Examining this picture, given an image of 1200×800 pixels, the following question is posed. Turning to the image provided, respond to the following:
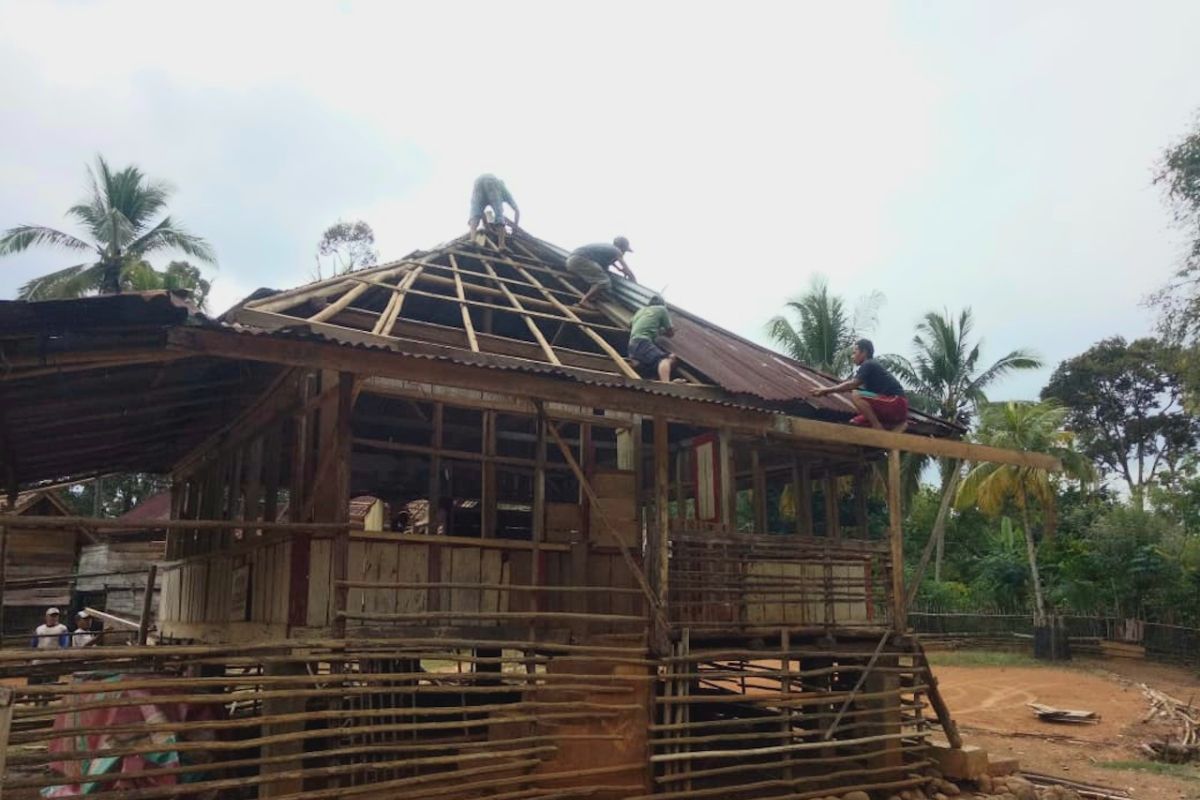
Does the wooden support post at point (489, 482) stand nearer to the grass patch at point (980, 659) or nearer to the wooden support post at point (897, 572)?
the wooden support post at point (897, 572)

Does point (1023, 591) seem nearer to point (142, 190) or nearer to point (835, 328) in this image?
point (835, 328)

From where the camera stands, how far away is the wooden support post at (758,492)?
12166mm

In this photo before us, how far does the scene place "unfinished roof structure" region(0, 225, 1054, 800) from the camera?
269 inches

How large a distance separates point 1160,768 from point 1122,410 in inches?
1305

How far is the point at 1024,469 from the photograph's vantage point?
26.9m

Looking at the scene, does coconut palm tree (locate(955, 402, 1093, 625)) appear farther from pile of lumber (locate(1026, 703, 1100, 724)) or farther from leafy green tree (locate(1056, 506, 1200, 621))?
pile of lumber (locate(1026, 703, 1100, 724))

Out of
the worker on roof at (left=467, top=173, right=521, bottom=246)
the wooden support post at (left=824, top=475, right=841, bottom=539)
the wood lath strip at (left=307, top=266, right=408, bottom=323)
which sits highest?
the worker on roof at (left=467, top=173, right=521, bottom=246)

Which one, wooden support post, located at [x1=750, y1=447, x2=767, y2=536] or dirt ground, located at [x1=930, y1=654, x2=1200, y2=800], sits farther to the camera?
dirt ground, located at [x1=930, y1=654, x2=1200, y2=800]

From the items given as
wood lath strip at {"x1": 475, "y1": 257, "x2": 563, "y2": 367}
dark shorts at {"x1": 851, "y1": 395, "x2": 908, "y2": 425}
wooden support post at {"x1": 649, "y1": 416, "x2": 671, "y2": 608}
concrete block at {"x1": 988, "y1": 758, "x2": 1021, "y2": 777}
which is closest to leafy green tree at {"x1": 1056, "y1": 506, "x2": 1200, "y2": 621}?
concrete block at {"x1": 988, "y1": 758, "x2": 1021, "y2": 777}

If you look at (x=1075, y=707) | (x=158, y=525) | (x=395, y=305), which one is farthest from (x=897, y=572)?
(x=1075, y=707)

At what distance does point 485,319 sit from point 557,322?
1.16 metres

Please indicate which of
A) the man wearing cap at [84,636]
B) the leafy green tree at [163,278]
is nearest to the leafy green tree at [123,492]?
the leafy green tree at [163,278]

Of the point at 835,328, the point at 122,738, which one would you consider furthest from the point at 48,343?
the point at 835,328

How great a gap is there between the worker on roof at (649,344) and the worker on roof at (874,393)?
211cm
